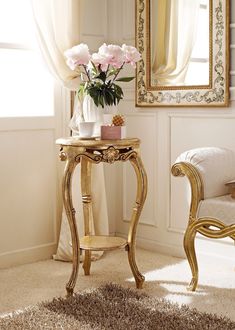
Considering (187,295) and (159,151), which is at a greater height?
(159,151)

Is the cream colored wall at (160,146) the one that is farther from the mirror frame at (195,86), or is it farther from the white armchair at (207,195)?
the white armchair at (207,195)

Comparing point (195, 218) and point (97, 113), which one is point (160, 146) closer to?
point (97, 113)

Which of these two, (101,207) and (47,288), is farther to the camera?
(101,207)

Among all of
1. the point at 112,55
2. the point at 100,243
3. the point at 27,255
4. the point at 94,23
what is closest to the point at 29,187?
the point at 27,255

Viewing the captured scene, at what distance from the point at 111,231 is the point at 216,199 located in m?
1.47

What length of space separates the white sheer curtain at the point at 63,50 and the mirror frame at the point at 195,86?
0.46 metres

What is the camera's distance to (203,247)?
4148 millimetres

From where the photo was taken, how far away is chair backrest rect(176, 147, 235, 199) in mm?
3414

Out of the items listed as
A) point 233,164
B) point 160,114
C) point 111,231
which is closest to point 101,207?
point 111,231

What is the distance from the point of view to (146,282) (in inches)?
143

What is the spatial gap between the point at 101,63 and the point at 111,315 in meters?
1.38

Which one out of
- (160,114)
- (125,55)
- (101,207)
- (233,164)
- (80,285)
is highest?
(125,55)

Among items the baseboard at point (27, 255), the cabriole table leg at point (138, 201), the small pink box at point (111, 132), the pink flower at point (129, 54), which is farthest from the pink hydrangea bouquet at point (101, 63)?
the baseboard at point (27, 255)

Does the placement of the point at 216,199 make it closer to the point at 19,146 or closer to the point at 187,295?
the point at 187,295
